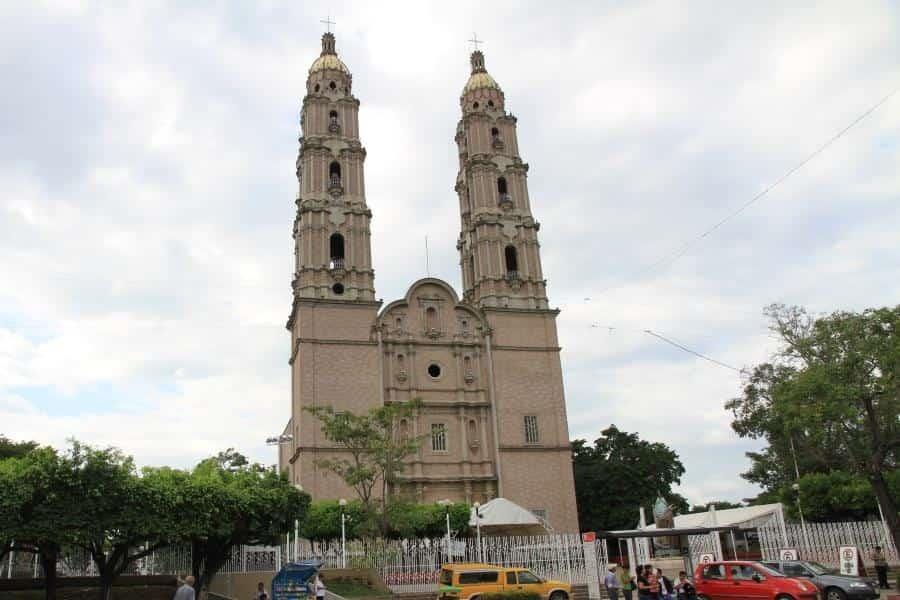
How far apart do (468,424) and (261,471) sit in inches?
605

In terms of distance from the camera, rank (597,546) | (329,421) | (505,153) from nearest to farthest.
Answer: (597,546), (329,421), (505,153)

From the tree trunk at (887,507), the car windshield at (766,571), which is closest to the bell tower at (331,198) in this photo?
the tree trunk at (887,507)

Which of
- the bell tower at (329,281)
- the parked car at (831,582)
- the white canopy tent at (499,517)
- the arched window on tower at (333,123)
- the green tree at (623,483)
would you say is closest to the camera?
the parked car at (831,582)

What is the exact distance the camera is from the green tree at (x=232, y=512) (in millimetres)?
21609

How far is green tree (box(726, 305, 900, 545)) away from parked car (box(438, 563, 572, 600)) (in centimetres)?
1107

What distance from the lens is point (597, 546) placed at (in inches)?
963

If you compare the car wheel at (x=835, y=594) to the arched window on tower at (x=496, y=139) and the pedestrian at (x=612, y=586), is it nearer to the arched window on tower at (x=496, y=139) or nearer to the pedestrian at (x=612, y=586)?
the pedestrian at (x=612, y=586)

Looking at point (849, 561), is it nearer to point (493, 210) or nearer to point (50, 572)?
point (50, 572)

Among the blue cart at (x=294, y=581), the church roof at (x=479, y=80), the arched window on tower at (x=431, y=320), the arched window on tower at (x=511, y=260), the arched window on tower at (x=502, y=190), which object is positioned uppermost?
the church roof at (x=479, y=80)

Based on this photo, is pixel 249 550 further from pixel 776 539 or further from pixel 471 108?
pixel 471 108

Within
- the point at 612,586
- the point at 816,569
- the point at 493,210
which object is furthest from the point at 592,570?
the point at 493,210

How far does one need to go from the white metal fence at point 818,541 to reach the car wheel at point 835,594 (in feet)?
24.4

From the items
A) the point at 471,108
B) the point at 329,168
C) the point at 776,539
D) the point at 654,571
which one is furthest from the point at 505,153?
the point at 654,571

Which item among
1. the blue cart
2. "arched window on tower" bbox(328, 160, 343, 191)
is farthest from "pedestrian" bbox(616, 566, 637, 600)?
"arched window on tower" bbox(328, 160, 343, 191)
